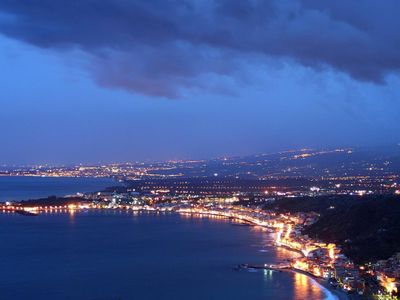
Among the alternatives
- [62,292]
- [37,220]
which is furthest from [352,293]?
[37,220]

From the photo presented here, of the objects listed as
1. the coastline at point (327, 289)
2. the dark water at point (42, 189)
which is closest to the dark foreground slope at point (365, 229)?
the coastline at point (327, 289)

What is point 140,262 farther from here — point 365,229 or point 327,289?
point 365,229

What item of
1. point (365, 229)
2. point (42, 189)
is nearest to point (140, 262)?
point (365, 229)

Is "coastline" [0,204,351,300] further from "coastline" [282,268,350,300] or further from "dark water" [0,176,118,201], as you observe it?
"dark water" [0,176,118,201]

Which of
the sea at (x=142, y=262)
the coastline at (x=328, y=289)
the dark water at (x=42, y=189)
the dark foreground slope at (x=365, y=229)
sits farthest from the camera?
the dark water at (x=42, y=189)

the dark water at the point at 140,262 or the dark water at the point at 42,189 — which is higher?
the dark water at the point at 42,189

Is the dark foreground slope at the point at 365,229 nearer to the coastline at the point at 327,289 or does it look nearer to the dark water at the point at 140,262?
the coastline at the point at 327,289

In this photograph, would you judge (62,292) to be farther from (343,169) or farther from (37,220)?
(343,169)

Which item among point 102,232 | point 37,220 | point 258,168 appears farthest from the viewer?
point 258,168
